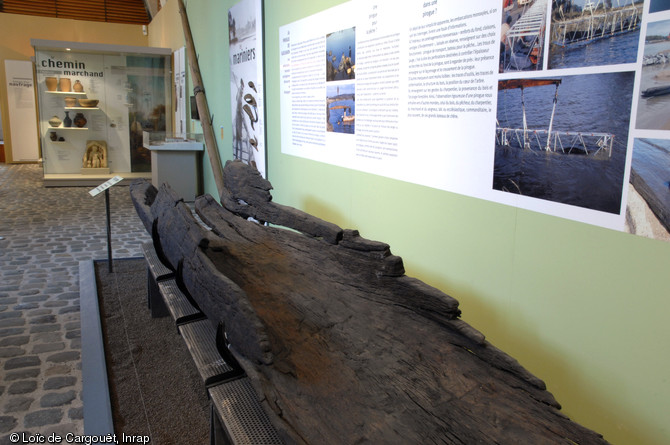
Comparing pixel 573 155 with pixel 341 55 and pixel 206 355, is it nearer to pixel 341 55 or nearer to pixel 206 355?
pixel 206 355

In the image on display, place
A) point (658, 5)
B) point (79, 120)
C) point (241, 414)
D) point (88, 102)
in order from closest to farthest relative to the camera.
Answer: point (658, 5) < point (241, 414) < point (88, 102) < point (79, 120)

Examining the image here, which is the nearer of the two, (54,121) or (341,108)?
(341,108)

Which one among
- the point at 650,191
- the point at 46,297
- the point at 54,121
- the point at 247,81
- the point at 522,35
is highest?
the point at 247,81

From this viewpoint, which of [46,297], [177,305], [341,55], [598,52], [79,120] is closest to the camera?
[598,52]

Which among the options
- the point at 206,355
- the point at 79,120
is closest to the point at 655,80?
the point at 206,355

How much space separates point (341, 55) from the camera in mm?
3799

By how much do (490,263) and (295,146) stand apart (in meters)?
2.70

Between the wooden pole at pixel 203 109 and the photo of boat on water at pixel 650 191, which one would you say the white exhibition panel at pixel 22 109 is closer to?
the wooden pole at pixel 203 109

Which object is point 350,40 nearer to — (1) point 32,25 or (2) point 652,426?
(2) point 652,426

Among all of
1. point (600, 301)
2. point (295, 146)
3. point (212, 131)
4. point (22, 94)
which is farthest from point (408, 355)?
point (22, 94)

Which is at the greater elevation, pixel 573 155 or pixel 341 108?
pixel 341 108

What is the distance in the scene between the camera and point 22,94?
1457 cm

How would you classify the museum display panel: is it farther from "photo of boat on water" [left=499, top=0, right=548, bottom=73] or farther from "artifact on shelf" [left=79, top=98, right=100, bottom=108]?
"photo of boat on water" [left=499, top=0, right=548, bottom=73]

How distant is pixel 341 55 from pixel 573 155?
220 cm
